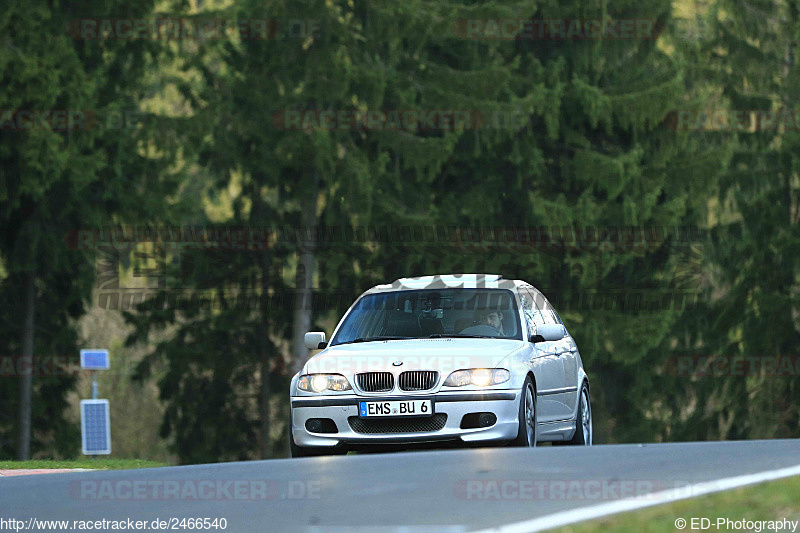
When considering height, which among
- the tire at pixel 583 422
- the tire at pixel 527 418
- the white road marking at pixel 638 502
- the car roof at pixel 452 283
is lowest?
the tire at pixel 583 422

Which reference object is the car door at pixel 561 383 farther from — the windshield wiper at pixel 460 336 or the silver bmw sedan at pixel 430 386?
the windshield wiper at pixel 460 336

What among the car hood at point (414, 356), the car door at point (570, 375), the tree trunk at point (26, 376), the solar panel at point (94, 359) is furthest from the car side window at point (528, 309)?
the tree trunk at point (26, 376)

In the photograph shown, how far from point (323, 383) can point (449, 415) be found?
1107 millimetres

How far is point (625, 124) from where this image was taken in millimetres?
33625

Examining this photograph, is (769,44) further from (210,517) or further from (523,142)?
(210,517)

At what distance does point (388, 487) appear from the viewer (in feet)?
28.2

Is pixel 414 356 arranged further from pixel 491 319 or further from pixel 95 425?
pixel 95 425

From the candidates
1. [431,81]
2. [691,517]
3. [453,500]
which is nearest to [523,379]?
[453,500]

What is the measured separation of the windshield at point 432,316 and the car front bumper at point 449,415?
1182 mm

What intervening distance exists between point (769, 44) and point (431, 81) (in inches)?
381

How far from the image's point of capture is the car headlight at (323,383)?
38.8ft

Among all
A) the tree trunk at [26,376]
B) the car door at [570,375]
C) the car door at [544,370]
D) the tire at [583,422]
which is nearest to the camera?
the car door at [544,370]

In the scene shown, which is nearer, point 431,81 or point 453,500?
point 453,500

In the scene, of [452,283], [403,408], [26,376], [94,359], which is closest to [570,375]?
[452,283]
